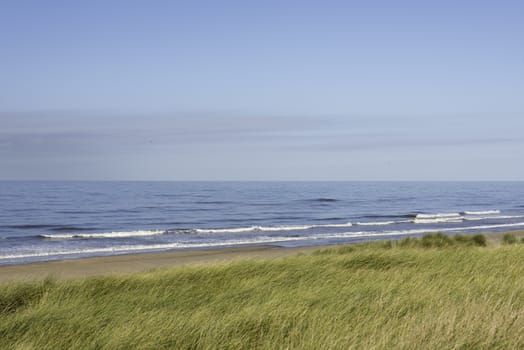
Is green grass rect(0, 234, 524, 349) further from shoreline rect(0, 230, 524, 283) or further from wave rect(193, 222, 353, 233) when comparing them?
wave rect(193, 222, 353, 233)

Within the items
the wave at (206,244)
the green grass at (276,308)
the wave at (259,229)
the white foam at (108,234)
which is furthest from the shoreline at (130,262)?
the wave at (259,229)

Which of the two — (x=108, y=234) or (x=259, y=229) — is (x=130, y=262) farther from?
(x=259, y=229)

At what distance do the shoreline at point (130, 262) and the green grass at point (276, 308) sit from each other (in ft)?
26.6

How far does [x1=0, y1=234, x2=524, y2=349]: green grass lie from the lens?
6188 millimetres

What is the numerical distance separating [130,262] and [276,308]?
1775 centimetres

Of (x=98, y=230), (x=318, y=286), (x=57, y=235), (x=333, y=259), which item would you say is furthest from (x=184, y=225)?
(x=318, y=286)

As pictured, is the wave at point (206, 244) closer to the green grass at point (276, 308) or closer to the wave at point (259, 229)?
the wave at point (259, 229)

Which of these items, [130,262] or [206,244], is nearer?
[130,262]

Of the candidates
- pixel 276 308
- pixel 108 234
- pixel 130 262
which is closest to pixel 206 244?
pixel 108 234

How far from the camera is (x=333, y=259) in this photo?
12.9 m

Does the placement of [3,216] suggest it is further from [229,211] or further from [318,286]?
[318,286]

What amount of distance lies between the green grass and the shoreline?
26.6 feet

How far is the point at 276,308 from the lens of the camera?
748 cm

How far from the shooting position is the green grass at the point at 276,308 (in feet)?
20.3
